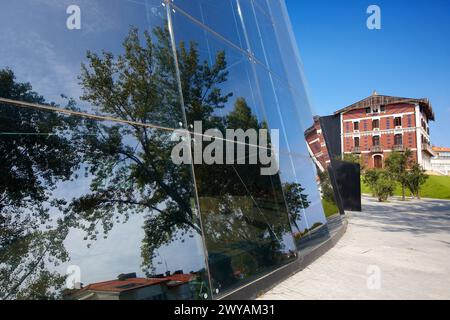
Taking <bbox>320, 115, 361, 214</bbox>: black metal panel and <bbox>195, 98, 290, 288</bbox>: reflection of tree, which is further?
<bbox>320, 115, 361, 214</bbox>: black metal panel

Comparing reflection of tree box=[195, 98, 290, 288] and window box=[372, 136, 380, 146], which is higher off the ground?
window box=[372, 136, 380, 146]

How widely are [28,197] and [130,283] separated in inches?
45.5

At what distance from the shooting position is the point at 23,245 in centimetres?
245

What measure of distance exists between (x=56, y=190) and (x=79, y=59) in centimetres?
127

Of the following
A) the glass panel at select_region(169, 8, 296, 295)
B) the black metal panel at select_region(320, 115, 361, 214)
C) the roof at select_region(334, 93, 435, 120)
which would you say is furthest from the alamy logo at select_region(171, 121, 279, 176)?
the roof at select_region(334, 93, 435, 120)

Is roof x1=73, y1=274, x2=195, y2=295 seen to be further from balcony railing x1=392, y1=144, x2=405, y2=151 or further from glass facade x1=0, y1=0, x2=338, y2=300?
balcony railing x1=392, y1=144, x2=405, y2=151

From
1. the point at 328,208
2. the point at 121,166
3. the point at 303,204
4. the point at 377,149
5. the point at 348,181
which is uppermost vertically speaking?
the point at 377,149

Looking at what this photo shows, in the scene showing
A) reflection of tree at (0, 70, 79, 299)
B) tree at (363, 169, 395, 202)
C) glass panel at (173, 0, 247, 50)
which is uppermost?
glass panel at (173, 0, 247, 50)

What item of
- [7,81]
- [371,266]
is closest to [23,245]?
[7,81]

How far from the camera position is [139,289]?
2.89 metres

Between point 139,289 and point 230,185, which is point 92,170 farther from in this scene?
point 230,185

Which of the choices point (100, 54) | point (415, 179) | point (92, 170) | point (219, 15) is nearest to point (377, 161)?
point (415, 179)

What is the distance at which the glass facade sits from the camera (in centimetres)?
254

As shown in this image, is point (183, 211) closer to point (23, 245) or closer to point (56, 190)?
point (56, 190)
